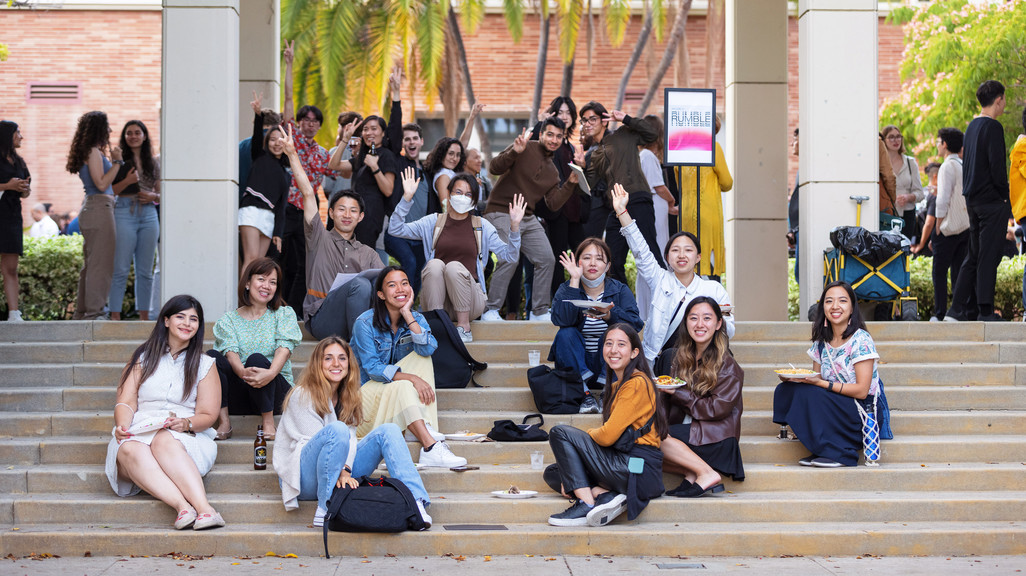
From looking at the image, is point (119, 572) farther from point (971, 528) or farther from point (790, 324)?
point (790, 324)

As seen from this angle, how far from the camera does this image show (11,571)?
579 cm

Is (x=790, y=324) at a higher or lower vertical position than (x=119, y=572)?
higher

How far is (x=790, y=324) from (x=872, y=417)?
6.44 ft

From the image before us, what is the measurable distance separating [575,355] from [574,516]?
1.64 metres

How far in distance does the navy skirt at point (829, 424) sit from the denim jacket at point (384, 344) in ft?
8.60

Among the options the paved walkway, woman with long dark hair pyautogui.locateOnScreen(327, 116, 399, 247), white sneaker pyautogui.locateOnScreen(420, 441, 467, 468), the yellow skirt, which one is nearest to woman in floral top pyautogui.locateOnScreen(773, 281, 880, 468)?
the paved walkway

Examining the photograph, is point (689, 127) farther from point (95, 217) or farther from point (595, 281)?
point (95, 217)

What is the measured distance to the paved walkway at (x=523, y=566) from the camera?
582 cm

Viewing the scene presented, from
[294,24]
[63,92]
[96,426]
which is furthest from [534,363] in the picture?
[63,92]

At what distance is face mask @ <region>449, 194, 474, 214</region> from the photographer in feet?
30.0

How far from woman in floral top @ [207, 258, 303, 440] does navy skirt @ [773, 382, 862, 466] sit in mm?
3589

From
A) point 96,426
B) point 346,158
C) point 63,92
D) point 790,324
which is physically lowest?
point 96,426

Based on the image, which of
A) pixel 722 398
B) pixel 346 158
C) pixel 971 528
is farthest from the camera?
pixel 346 158

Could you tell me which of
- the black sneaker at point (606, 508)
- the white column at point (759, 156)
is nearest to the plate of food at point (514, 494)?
the black sneaker at point (606, 508)
